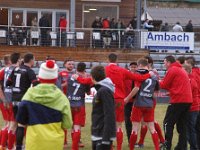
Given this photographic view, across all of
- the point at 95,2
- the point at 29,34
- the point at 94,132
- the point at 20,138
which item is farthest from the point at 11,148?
the point at 95,2

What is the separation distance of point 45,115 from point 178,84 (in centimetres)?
528

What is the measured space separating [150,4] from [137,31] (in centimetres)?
2071

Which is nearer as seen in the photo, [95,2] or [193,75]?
[193,75]

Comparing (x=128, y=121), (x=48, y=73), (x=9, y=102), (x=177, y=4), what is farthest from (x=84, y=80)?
(x=177, y=4)

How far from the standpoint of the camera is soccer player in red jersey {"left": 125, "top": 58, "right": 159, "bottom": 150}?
1388 cm

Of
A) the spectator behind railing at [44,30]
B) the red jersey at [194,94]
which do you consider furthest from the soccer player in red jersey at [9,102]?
the spectator behind railing at [44,30]

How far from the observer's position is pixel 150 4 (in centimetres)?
5472

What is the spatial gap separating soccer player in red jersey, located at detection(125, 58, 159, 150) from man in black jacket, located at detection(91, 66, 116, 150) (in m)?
4.10

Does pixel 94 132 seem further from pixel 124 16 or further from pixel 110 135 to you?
pixel 124 16

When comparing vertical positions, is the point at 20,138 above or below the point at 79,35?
below

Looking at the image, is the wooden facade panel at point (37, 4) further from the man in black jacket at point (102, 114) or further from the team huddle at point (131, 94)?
the man in black jacket at point (102, 114)

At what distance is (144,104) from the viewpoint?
13883 mm

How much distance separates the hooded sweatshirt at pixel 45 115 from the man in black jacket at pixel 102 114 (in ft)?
3.71

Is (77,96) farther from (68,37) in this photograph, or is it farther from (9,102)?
(68,37)
